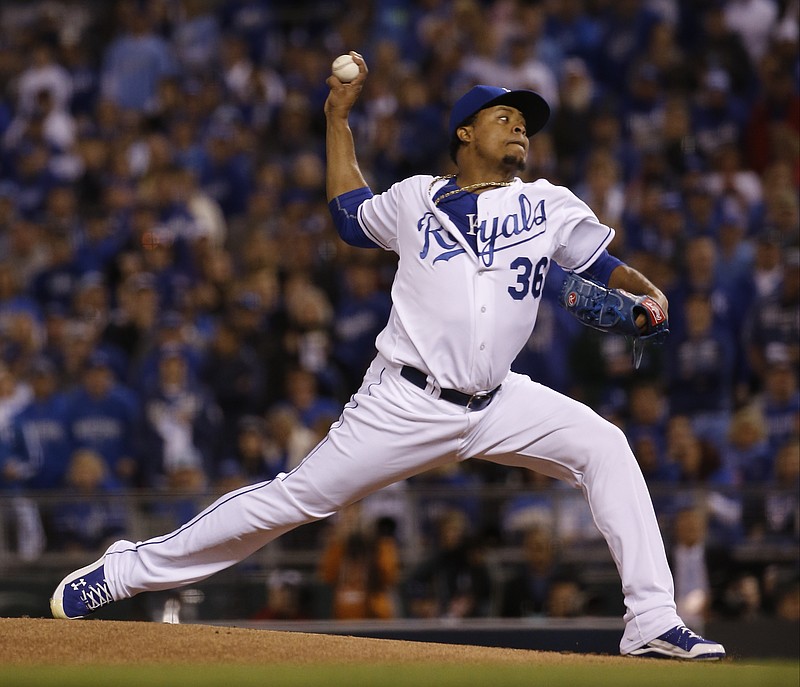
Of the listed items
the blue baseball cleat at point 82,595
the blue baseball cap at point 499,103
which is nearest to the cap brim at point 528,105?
the blue baseball cap at point 499,103

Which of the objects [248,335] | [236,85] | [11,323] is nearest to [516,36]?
[236,85]

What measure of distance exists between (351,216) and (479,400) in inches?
31.9

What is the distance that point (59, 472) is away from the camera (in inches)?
365

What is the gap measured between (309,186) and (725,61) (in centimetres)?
328

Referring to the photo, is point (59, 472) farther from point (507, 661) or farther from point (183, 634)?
point (507, 661)

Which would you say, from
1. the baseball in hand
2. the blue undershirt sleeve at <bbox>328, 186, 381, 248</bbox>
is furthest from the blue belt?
the baseball in hand

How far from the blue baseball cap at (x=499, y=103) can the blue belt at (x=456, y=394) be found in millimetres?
885

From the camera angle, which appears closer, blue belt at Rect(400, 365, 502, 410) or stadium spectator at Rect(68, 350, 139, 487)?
blue belt at Rect(400, 365, 502, 410)

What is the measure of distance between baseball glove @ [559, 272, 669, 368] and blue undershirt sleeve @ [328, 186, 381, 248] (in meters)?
0.74

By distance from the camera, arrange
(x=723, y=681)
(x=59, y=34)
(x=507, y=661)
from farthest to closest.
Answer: (x=59, y=34) < (x=507, y=661) < (x=723, y=681)

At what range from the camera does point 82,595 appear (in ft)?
16.4

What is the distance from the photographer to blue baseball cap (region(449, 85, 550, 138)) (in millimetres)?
4941

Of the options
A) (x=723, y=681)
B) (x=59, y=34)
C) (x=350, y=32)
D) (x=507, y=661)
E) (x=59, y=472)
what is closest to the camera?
(x=723, y=681)

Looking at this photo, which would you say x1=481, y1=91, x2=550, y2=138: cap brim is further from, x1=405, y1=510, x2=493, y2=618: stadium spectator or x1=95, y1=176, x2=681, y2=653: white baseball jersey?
x1=405, y1=510, x2=493, y2=618: stadium spectator
